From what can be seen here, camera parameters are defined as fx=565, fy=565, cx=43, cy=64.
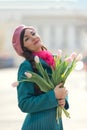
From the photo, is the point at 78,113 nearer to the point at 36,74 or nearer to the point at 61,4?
the point at 36,74

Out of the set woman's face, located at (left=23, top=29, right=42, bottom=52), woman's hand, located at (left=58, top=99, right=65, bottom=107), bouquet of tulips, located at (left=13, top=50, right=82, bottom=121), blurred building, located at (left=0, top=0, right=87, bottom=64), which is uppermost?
woman's face, located at (left=23, top=29, right=42, bottom=52)

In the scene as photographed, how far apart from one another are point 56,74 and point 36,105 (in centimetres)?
23

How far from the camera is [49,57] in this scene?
11.8 ft

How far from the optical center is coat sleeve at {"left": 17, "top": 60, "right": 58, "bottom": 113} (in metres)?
3.49

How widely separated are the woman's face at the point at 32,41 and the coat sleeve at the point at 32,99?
0.70 feet

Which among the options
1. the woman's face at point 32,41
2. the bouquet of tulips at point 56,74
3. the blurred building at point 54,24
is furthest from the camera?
the blurred building at point 54,24

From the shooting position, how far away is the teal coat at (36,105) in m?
3.49

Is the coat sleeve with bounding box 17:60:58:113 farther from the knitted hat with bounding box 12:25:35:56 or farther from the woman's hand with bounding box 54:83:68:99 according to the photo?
the knitted hat with bounding box 12:25:35:56

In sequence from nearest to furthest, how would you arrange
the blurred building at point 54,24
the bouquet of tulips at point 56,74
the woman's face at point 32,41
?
the bouquet of tulips at point 56,74, the woman's face at point 32,41, the blurred building at point 54,24

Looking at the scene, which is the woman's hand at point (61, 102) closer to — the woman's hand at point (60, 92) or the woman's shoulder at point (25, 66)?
the woman's hand at point (60, 92)

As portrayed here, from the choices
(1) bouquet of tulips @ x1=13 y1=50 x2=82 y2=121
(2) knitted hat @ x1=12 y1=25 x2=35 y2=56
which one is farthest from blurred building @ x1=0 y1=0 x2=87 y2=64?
(1) bouquet of tulips @ x1=13 y1=50 x2=82 y2=121

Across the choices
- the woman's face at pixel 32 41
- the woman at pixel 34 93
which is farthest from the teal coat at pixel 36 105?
the woman's face at pixel 32 41

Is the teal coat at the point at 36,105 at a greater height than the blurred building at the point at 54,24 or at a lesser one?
greater

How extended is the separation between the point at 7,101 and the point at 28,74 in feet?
35.8
